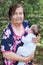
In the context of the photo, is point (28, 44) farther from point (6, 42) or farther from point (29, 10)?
point (29, 10)

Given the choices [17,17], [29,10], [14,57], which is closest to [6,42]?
[14,57]

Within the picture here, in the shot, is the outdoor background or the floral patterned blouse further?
the outdoor background

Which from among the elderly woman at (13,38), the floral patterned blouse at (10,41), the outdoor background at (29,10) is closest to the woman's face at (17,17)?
the elderly woman at (13,38)

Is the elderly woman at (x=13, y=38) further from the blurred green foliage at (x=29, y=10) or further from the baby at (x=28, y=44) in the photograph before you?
the blurred green foliage at (x=29, y=10)

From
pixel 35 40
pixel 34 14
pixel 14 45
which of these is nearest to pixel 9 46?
pixel 14 45

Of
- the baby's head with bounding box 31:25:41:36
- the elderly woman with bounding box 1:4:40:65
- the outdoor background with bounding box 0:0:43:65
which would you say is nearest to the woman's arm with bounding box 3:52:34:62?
the elderly woman with bounding box 1:4:40:65

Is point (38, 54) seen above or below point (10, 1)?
below

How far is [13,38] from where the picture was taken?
3434mm

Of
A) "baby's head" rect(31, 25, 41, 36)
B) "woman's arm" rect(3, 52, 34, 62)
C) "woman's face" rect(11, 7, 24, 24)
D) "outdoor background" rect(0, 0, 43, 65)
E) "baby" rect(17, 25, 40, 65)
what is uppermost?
"woman's face" rect(11, 7, 24, 24)

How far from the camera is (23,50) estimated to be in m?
3.46

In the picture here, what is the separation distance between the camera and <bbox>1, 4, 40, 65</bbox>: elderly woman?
3.43 meters

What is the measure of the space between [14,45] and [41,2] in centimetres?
249

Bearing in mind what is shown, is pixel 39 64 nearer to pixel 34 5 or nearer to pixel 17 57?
pixel 34 5

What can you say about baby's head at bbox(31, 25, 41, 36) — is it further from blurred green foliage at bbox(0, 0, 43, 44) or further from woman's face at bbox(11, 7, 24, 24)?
blurred green foliage at bbox(0, 0, 43, 44)
